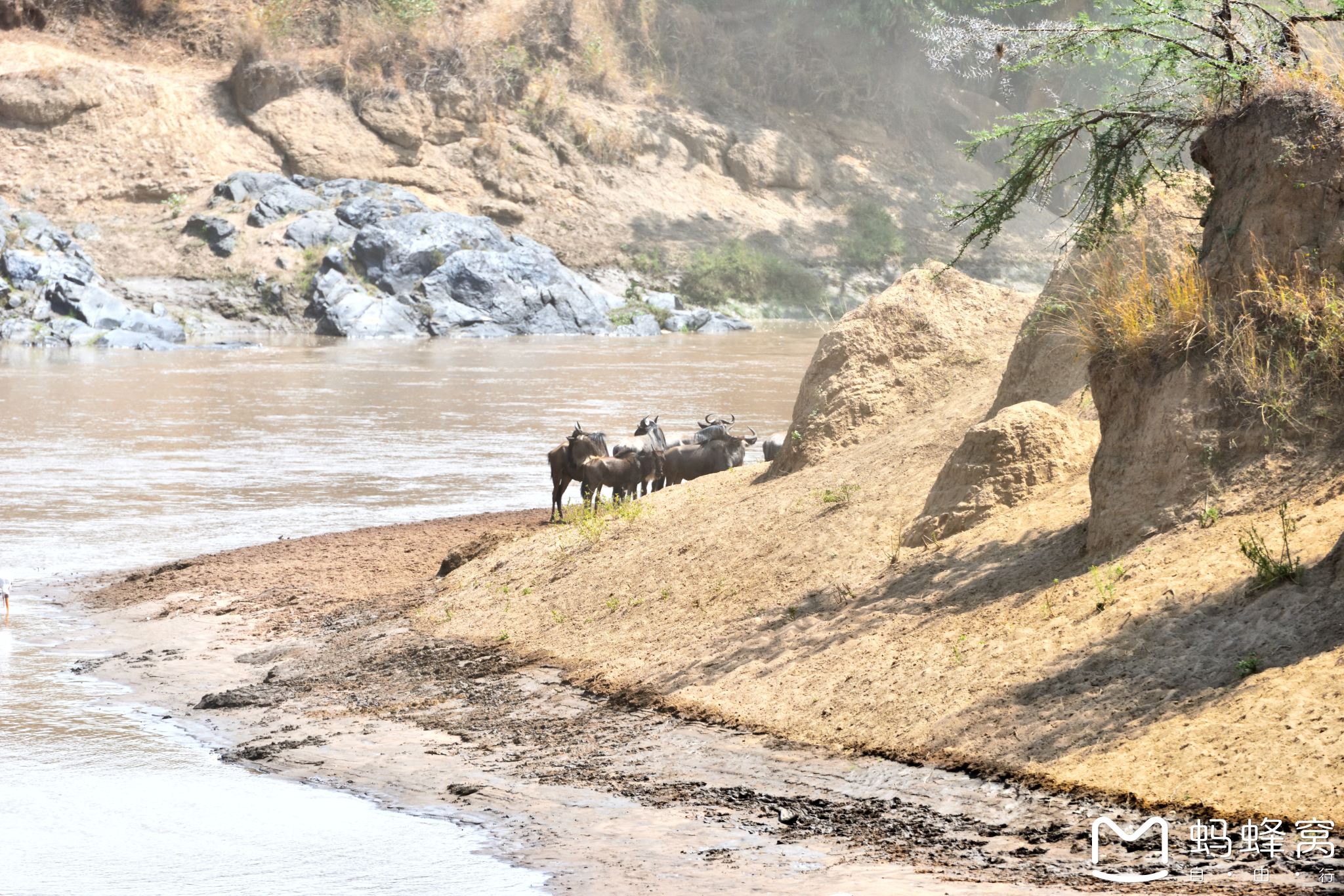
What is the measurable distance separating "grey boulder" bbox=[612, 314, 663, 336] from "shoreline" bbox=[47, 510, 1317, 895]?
34.3m

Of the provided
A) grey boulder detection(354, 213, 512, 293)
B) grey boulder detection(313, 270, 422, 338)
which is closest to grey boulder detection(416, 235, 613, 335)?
grey boulder detection(354, 213, 512, 293)

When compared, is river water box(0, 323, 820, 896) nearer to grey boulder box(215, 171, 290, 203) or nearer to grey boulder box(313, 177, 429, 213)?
grey boulder box(313, 177, 429, 213)

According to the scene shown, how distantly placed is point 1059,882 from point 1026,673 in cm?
178

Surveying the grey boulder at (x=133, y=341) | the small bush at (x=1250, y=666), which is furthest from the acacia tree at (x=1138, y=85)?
the grey boulder at (x=133, y=341)

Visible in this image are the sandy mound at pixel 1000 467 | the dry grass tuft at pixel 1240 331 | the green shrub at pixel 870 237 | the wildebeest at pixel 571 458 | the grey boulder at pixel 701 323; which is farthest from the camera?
the green shrub at pixel 870 237

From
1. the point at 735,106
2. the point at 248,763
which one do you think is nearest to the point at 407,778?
the point at 248,763

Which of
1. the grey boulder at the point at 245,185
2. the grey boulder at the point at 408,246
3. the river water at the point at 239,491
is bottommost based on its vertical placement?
the river water at the point at 239,491

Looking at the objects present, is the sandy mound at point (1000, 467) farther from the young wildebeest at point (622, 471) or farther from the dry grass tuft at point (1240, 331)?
the young wildebeest at point (622, 471)

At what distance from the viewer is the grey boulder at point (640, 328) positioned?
1788 inches

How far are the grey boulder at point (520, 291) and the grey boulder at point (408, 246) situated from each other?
0.41 meters

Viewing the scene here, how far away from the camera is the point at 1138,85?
8.77 meters

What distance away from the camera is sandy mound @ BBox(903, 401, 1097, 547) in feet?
29.1

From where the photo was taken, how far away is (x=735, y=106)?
6200 cm

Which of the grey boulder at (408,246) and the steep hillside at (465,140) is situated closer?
the grey boulder at (408,246)
